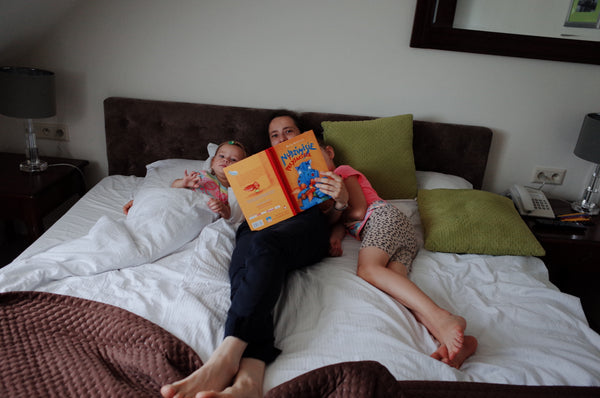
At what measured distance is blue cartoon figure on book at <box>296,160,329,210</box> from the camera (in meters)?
1.57

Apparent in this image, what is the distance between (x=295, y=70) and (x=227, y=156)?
2.15 feet

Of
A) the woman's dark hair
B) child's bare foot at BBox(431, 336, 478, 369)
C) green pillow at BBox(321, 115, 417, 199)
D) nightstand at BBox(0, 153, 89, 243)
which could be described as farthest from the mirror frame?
nightstand at BBox(0, 153, 89, 243)

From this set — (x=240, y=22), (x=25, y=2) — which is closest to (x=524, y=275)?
(x=240, y=22)

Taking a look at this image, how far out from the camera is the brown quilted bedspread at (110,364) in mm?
904

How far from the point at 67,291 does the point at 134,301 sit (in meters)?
0.21

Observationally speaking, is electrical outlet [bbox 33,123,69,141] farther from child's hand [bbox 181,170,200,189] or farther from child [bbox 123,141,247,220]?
child's hand [bbox 181,170,200,189]

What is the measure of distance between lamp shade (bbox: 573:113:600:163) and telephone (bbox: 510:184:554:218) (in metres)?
0.28

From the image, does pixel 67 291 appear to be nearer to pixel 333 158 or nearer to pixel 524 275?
pixel 333 158

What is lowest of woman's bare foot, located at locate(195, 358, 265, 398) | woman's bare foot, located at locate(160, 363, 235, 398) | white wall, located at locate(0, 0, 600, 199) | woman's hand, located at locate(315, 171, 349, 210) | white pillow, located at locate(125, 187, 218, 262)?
woman's bare foot, located at locate(195, 358, 265, 398)

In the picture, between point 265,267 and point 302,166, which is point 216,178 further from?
point 265,267

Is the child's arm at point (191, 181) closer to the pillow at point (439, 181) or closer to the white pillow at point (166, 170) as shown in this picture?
the white pillow at point (166, 170)

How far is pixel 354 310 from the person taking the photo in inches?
49.4

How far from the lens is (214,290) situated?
1283 mm

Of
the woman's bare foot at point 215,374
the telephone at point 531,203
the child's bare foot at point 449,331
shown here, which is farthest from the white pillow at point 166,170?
the telephone at point 531,203
